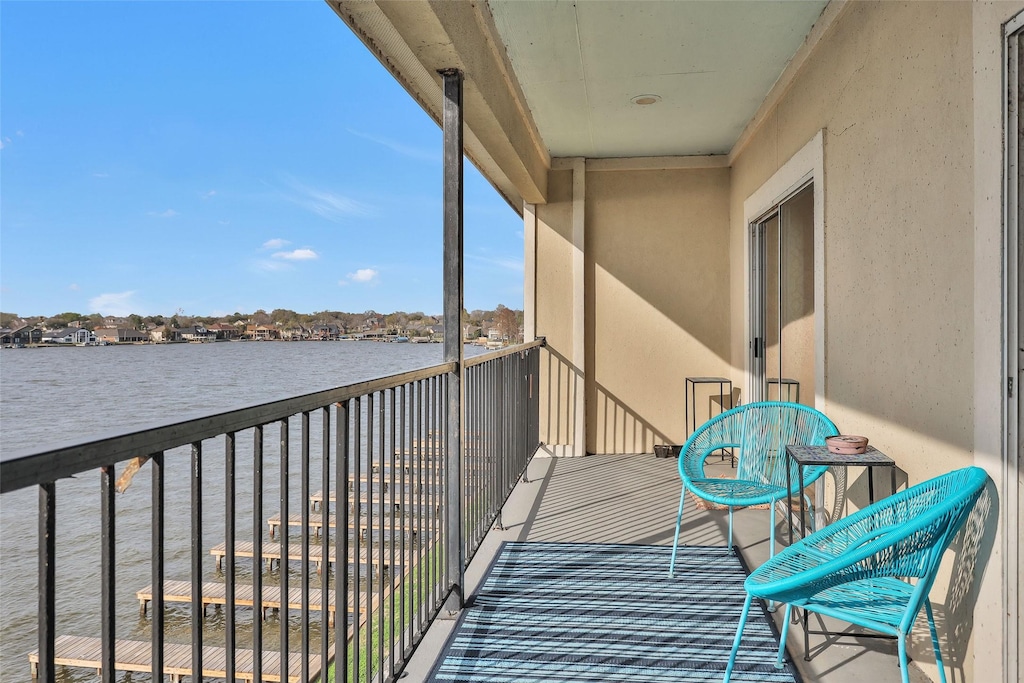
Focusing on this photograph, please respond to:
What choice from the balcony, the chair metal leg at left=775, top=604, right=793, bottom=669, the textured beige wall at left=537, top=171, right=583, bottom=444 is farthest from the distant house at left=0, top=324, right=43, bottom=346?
the textured beige wall at left=537, top=171, right=583, bottom=444

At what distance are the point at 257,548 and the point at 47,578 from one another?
1.46ft

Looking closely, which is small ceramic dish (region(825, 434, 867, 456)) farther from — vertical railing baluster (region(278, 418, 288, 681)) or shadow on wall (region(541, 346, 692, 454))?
shadow on wall (region(541, 346, 692, 454))

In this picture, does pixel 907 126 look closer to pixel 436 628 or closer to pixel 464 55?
pixel 464 55

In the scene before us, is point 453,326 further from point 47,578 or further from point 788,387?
point 788,387

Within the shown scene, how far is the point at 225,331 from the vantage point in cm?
504

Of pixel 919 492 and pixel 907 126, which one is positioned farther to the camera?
pixel 907 126

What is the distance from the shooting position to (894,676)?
2.03m

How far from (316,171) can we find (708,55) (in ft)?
98.6

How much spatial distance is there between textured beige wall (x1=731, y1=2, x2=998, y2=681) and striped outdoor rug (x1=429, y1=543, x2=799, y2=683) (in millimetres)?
660

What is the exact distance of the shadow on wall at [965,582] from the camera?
5.55ft

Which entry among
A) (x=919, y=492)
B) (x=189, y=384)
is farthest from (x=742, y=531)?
(x=189, y=384)

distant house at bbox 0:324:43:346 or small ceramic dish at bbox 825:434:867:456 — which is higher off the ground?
distant house at bbox 0:324:43:346

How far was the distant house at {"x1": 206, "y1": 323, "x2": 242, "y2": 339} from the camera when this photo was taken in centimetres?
475

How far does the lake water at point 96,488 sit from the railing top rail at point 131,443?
18mm
